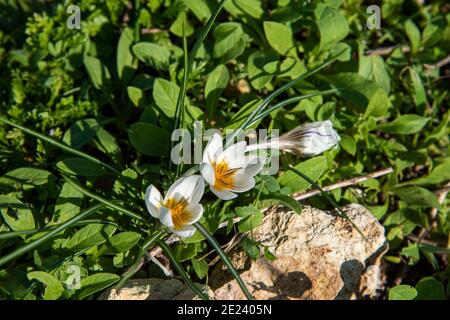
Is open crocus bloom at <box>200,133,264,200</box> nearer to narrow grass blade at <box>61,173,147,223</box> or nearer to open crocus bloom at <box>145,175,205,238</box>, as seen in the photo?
open crocus bloom at <box>145,175,205,238</box>

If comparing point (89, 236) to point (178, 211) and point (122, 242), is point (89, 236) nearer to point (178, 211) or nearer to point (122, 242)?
point (122, 242)

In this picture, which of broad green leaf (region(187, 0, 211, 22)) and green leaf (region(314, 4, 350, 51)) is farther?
broad green leaf (region(187, 0, 211, 22))

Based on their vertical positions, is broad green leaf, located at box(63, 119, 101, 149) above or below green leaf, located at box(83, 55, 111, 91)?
below

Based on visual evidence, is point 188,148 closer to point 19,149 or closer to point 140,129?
point 140,129

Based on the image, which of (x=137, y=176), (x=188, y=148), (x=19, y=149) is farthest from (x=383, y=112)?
(x=19, y=149)

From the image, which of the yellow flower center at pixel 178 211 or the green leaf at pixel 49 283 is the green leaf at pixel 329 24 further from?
the green leaf at pixel 49 283

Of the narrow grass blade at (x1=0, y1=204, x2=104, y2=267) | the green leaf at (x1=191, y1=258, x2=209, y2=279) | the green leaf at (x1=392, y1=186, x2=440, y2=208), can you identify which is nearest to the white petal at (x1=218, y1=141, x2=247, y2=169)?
the green leaf at (x1=191, y1=258, x2=209, y2=279)

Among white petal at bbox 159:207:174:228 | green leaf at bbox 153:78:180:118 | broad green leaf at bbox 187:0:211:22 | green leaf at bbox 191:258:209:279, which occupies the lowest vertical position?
green leaf at bbox 191:258:209:279
